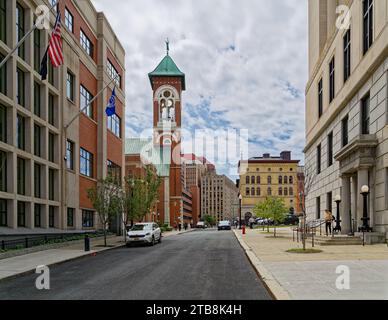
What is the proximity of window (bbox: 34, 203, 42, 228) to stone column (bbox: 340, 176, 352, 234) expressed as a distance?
20.0 meters

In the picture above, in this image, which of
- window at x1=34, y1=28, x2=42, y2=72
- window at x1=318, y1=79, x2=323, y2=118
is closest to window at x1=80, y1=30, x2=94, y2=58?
window at x1=34, y1=28, x2=42, y2=72

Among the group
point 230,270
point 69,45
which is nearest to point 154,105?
Result: point 69,45

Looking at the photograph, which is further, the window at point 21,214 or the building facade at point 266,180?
the building facade at point 266,180

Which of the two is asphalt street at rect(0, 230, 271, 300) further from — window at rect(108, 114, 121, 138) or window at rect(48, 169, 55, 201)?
window at rect(108, 114, 121, 138)

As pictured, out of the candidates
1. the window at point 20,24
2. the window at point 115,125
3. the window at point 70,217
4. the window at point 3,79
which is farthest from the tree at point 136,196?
the window at point 20,24

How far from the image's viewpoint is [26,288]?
12.2 m

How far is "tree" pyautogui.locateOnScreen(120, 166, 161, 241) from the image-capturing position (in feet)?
113

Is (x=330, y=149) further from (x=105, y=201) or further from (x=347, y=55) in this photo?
(x=105, y=201)

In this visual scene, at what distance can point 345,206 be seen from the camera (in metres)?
31.0

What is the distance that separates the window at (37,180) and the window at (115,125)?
1678cm

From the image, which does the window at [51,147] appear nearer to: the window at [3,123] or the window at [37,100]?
the window at [37,100]

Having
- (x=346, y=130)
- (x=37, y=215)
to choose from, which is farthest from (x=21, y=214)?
(x=346, y=130)

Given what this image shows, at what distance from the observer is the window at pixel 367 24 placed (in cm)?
2728

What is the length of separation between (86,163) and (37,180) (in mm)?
10354
